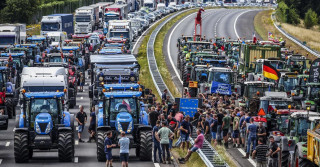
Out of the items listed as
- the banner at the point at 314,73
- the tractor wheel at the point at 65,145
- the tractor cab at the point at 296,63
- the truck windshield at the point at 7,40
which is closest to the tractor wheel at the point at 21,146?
the tractor wheel at the point at 65,145

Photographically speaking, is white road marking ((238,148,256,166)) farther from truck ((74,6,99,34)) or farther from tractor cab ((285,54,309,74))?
truck ((74,6,99,34))

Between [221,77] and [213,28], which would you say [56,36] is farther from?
[221,77]

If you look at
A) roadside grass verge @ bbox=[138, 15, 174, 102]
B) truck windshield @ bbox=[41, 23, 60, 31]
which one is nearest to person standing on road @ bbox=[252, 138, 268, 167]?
roadside grass verge @ bbox=[138, 15, 174, 102]

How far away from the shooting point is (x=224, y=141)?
3262 cm

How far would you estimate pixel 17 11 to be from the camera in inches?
4146

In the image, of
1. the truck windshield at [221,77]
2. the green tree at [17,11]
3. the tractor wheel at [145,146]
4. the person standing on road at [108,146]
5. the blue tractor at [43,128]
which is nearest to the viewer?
the person standing on road at [108,146]

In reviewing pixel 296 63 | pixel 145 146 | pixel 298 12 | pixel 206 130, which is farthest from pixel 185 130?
pixel 298 12

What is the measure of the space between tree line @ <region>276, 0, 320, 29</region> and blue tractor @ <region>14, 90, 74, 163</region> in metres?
83.0

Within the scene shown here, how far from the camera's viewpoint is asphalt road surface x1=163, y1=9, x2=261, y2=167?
76312mm

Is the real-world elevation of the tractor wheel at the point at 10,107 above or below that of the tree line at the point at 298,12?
below

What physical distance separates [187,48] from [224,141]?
28682 millimetres

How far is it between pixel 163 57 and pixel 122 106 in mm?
43788

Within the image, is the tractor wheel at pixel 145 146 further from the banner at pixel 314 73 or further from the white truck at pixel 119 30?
the white truck at pixel 119 30

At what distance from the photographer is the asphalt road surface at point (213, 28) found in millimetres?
76312
